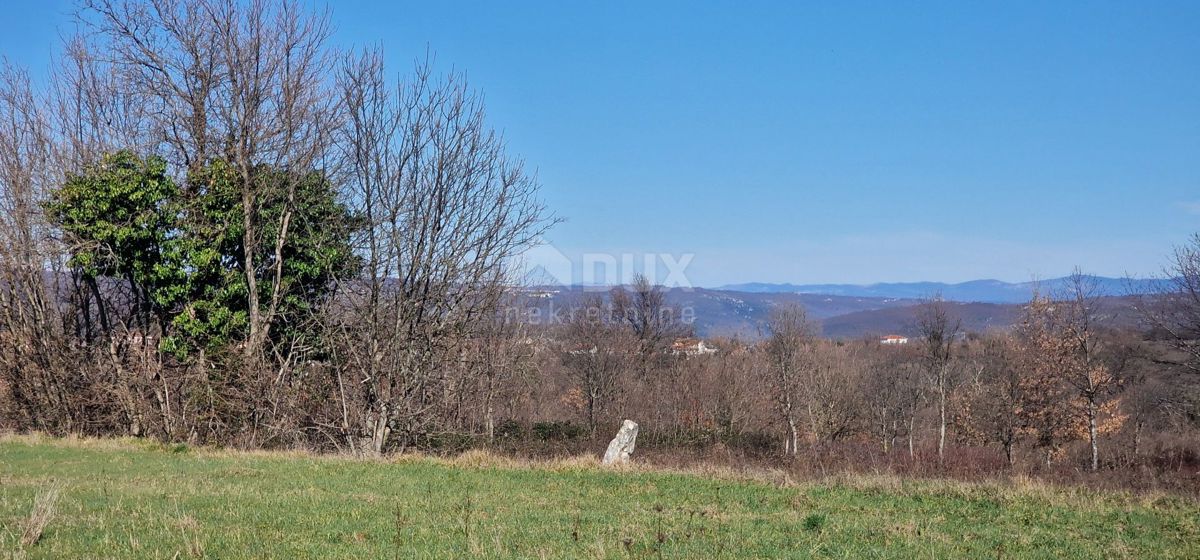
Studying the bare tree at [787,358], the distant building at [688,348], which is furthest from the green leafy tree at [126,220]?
the distant building at [688,348]

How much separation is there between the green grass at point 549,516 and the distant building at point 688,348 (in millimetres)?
45978

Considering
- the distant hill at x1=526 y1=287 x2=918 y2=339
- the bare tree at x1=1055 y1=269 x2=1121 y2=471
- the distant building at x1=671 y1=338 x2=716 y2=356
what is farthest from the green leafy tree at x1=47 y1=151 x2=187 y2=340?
the distant building at x1=671 y1=338 x2=716 y2=356

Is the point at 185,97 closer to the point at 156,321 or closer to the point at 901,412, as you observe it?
the point at 156,321

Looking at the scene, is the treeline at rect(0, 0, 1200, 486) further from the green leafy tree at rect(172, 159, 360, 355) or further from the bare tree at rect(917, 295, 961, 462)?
the bare tree at rect(917, 295, 961, 462)

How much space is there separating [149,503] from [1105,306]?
163 feet

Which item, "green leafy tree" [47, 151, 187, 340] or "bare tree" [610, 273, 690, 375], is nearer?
"green leafy tree" [47, 151, 187, 340]

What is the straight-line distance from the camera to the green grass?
728cm

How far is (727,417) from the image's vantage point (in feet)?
170

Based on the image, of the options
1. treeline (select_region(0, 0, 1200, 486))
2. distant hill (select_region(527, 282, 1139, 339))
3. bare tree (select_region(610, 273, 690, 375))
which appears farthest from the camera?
bare tree (select_region(610, 273, 690, 375))

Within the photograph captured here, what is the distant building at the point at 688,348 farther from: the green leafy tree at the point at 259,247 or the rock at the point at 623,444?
the green leafy tree at the point at 259,247

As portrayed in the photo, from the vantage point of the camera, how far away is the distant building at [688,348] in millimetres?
60125

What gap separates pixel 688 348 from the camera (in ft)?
205

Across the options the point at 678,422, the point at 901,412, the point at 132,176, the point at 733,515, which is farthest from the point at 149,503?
the point at 901,412

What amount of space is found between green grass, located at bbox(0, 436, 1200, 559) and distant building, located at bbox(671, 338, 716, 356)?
45978 mm
